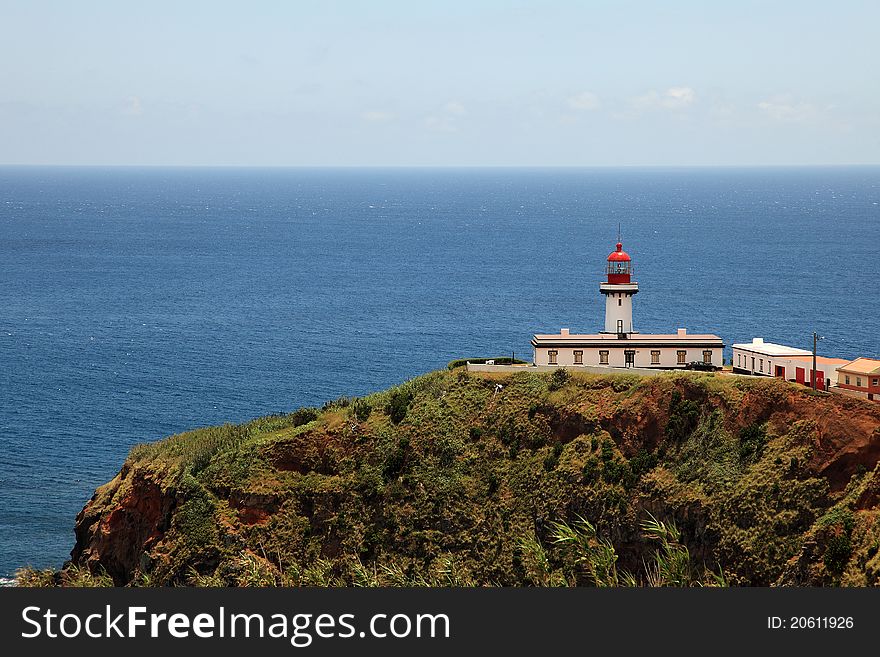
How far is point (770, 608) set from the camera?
83.8ft

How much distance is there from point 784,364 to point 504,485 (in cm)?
1480

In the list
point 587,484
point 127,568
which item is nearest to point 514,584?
point 587,484

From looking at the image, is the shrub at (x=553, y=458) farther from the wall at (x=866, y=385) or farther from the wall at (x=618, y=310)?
the wall at (x=866, y=385)

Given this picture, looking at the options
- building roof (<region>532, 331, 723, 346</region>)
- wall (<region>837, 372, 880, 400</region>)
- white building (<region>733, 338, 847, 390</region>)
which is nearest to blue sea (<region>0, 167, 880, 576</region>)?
building roof (<region>532, 331, 723, 346</region>)

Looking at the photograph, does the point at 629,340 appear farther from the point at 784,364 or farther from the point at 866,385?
the point at 866,385

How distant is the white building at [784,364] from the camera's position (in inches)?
2365

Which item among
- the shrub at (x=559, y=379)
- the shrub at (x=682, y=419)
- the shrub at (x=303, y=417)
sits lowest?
the shrub at (x=303, y=417)

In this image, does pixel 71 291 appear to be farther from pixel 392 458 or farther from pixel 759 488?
pixel 759 488

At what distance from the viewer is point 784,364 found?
205ft

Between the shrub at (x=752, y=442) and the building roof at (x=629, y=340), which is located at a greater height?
the building roof at (x=629, y=340)

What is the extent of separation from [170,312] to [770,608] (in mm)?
124924

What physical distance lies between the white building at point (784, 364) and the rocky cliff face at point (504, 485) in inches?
125

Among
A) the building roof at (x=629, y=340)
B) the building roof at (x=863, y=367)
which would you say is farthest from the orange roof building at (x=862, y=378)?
the building roof at (x=629, y=340)

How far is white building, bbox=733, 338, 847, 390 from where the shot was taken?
6006 cm
